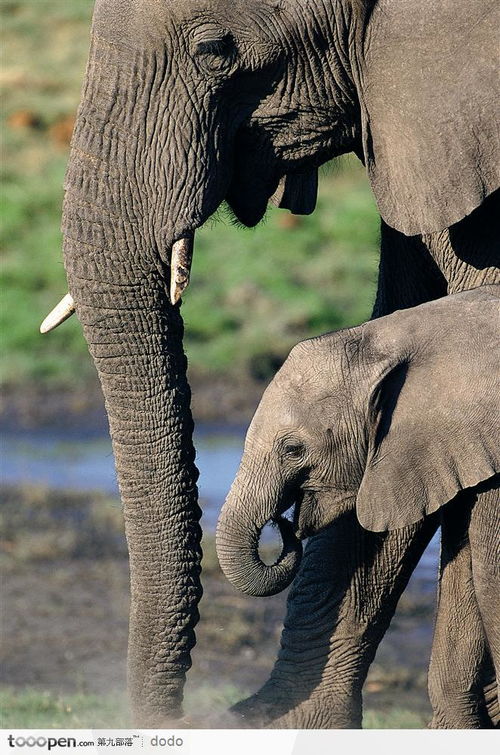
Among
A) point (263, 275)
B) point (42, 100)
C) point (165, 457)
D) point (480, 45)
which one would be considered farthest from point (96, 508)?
point (42, 100)

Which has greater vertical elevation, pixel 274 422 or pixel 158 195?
pixel 158 195

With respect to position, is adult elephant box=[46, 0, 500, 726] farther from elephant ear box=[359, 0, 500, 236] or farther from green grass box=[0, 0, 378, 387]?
green grass box=[0, 0, 378, 387]

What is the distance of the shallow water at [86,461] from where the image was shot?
806 cm

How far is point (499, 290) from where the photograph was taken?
3.86m

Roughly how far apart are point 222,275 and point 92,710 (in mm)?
5775

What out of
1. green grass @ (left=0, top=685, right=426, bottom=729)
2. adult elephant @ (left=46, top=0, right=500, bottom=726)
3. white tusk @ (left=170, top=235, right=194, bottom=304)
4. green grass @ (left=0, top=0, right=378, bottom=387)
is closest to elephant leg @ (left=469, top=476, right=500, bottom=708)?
adult elephant @ (left=46, top=0, right=500, bottom=726)

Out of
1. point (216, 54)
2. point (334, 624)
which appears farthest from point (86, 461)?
point (216, 54)

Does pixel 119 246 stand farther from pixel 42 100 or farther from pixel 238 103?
pixel 42 100

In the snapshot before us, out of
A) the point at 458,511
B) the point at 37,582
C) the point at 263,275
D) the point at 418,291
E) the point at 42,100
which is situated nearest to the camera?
the point at 458,511

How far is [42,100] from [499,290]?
10219 millimetres

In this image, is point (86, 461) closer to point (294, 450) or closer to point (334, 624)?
point (334, 624)

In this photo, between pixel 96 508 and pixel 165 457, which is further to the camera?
pixel 96 508

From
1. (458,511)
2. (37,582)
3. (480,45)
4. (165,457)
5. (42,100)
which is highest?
(480,45)

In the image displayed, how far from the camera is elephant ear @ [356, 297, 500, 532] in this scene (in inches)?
146
